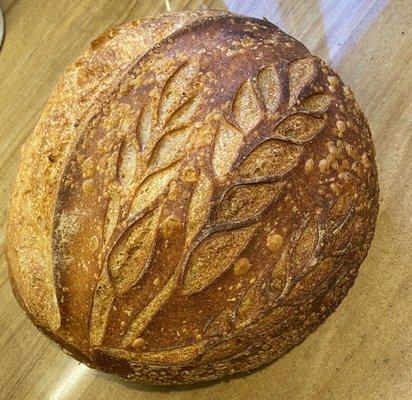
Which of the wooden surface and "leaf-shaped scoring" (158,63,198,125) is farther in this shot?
the wooden surface

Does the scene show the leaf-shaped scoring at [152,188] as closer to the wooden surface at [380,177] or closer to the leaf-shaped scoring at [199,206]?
the leaf-shaped scoring at [199,206]

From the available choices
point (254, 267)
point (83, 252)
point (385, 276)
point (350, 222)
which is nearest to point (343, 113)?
point (350, 222)

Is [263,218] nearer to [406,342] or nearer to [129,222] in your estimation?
[129,222]

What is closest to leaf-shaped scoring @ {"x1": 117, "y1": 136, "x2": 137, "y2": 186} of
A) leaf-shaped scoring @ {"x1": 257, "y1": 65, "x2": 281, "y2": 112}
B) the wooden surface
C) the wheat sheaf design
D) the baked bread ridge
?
the wheat sheaf design

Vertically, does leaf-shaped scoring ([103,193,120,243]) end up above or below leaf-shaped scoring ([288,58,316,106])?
above

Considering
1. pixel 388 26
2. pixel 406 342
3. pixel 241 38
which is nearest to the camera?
pixel 241 38

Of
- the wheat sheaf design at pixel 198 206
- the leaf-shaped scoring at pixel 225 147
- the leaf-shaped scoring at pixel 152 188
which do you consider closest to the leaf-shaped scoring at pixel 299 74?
the wheat sheaf design at pixel 198 206

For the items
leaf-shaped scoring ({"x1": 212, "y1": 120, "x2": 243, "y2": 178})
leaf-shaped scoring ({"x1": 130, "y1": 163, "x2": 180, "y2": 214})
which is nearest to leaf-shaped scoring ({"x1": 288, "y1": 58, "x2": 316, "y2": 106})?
leaf-shaped scoring ({"x1": 212, "y1": 120, "x2": 243, "y2": 178})

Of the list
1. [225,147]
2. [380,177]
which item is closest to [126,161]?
[225,147]

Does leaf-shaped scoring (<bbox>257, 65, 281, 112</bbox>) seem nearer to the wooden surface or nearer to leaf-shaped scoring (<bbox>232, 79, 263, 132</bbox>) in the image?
leaf-shaped scoring (<bbox>232, 79, 263, 132</bbox>)
